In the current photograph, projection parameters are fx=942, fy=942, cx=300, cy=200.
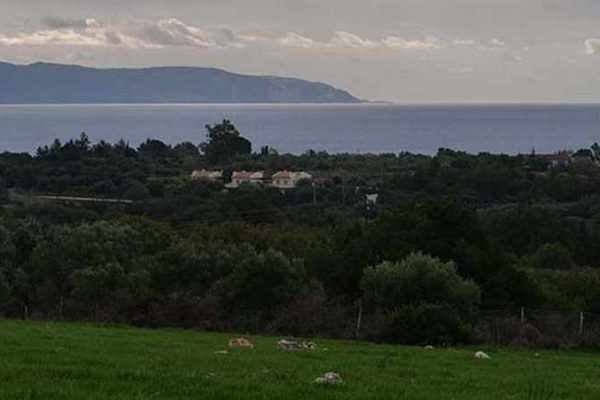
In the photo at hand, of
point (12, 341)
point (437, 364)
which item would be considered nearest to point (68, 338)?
point (12, 341)

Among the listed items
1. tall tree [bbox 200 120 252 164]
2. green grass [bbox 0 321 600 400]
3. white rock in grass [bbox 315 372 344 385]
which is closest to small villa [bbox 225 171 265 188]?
tall tree [bbox 200 120 252 164]

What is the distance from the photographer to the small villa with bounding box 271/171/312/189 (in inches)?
3863

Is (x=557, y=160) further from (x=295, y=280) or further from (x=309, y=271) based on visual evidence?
(x=295, y=280)

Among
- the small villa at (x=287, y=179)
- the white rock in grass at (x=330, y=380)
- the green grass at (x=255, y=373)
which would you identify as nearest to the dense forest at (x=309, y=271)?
the green grass at (x=255, y=373)

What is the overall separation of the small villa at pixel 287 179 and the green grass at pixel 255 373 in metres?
79.5

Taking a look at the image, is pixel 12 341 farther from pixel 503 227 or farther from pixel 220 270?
pixel 503 227

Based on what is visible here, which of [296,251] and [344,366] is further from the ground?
[344,366]

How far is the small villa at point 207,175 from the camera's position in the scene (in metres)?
99.1

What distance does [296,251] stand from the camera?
47.3 metres

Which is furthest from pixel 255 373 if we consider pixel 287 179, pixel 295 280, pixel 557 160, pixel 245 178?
pixel 557 160

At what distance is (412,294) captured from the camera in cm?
2753

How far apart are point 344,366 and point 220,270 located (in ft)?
68.4

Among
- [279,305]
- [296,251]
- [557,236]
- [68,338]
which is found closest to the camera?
[68,338]

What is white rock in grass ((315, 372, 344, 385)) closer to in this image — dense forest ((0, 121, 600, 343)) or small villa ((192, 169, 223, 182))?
dense forest ((0, 121, 600, 343))
